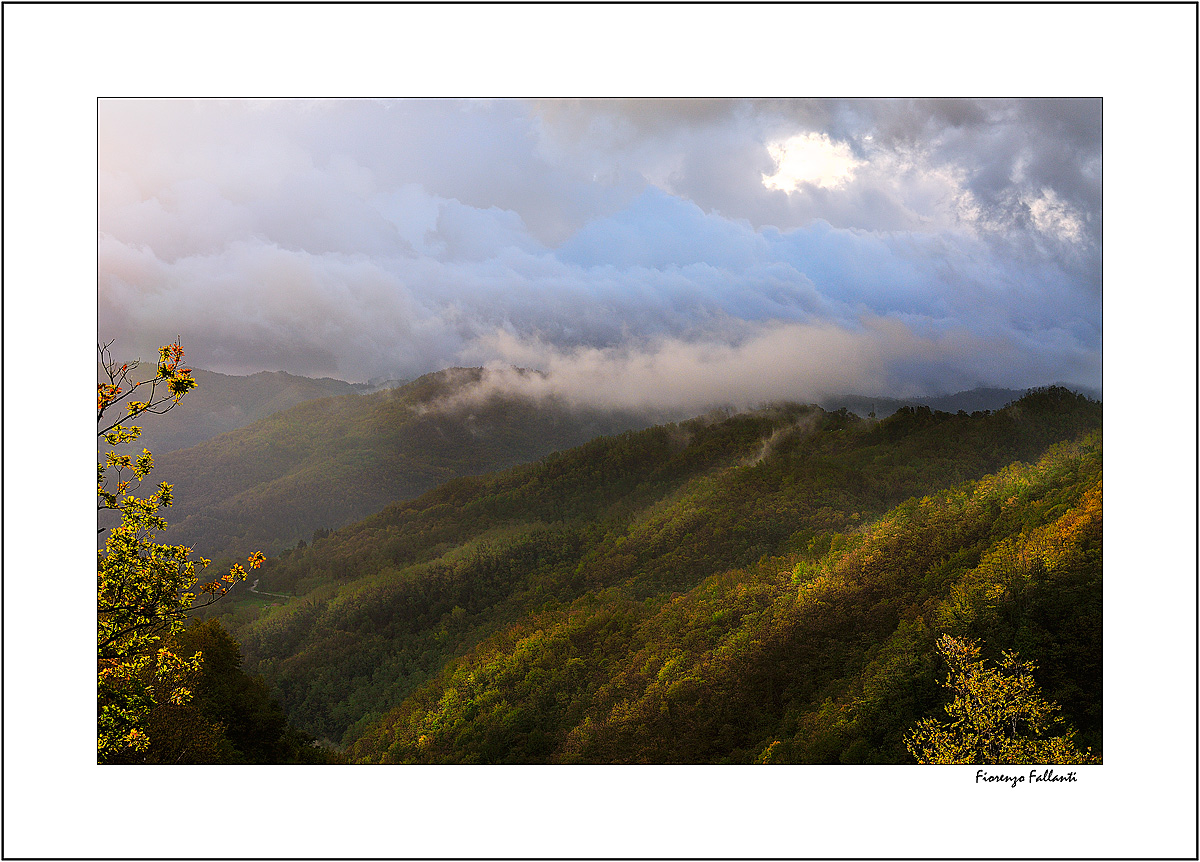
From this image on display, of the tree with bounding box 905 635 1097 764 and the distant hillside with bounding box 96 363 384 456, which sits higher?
the distant hillside with bounding box 96 363 384 456

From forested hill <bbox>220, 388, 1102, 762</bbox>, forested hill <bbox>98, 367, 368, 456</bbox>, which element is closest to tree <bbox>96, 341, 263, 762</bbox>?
forested hill <bbox>220, 388, 1102, 762</bbox>

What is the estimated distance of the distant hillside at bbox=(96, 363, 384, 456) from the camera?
1692 cm

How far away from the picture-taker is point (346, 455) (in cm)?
2006

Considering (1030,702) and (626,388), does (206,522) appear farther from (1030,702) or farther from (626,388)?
(1030,702)

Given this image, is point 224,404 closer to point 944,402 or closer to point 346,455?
point 346,455

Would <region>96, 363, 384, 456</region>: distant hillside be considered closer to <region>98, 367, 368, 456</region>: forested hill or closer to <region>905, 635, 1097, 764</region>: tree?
<region>98, 367, 368, 456</region>: forested hill

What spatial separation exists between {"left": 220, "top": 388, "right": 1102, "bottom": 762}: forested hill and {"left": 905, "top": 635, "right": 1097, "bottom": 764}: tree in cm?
25

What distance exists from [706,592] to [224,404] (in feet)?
59.1

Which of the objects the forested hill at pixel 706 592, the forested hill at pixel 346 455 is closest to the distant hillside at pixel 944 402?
the forested hill at pixel 706 592

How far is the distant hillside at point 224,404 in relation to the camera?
16922mm

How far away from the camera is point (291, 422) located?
20641mm
